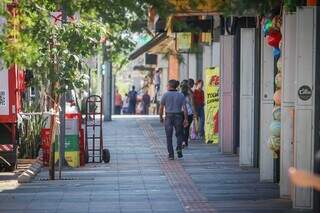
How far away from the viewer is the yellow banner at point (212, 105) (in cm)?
1991

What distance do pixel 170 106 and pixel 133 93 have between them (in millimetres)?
29625

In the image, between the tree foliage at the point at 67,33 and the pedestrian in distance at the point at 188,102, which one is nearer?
the tree foliage at the point at 67,33

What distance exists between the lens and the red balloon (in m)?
10.9

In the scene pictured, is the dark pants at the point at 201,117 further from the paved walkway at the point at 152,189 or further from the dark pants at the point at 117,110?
the dark pants at the point at 117,110

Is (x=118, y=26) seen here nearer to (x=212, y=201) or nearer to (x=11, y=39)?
(x=11, y=39)

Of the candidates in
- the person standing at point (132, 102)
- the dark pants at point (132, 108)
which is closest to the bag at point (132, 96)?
the person standing at point (132, 102)

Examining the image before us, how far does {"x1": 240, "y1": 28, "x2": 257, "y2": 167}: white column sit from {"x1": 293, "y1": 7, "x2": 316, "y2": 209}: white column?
17.2ft

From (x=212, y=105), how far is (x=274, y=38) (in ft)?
29.8

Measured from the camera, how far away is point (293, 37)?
941cm

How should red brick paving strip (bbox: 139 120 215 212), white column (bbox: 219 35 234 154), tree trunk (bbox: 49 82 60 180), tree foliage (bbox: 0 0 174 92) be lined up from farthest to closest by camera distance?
white column (bbox: 219 35 234 154) → tree trunk (bbox: 49 82 60 180) → red brick paving strip (bbox: 139 120 215 212) → tree foliage (bbox: 0 0 174 92)

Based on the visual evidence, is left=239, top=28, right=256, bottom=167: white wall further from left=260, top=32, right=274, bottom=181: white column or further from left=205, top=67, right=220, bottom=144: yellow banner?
left=205, top=67, right=220, bottom=144: yellow banner

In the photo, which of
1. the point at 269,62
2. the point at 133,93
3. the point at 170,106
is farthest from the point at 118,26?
the point at 133,93

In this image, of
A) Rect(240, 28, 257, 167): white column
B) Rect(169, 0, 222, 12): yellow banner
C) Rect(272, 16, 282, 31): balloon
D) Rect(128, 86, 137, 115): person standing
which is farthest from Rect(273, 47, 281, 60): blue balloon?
Rect(128, 86, 137, 115): person standing

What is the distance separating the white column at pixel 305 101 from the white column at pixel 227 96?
8.17 meters
